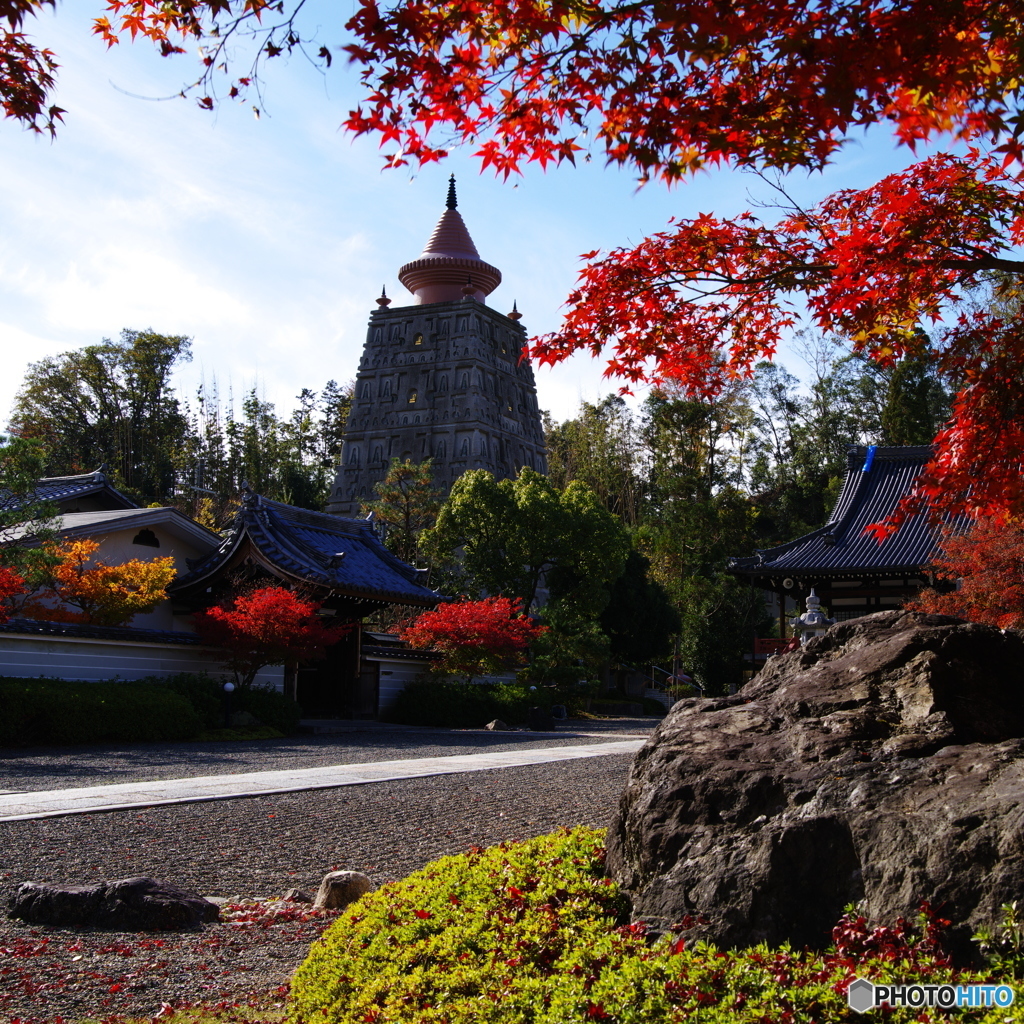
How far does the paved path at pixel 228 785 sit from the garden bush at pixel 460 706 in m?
9.86

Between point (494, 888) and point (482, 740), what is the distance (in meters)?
15.5

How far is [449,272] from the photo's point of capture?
52938 millimetres

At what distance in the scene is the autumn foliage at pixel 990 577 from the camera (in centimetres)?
1662

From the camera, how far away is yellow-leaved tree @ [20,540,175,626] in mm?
20828

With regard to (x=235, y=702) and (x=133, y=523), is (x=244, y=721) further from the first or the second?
(x=133, y=523)

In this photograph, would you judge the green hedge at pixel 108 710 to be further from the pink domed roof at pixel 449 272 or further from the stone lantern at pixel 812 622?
the pink domed roof at pixel 449 272

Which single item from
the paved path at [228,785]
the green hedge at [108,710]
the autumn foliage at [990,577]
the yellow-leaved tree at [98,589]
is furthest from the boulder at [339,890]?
the yellow-leaved tree at [98,589]

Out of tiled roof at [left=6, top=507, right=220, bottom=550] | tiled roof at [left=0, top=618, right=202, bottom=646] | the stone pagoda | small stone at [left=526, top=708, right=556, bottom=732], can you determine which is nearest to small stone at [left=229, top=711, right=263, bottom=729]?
tiled roof at [left=0, top=618, right=202, bottom=646]

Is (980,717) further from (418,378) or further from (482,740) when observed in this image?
(418,378)

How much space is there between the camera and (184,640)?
20750 millimetres

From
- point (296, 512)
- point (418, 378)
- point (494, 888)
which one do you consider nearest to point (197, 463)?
point (418, 378)

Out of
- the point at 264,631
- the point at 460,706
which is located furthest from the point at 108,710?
the point at 460,706

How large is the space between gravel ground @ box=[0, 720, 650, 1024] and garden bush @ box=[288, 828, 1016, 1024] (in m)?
0.70

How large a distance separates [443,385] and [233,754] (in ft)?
123
